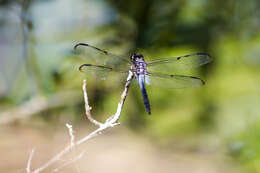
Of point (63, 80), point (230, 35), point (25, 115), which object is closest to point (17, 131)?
point (25, 115)

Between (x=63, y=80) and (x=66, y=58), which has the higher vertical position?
(x=66, y=58)

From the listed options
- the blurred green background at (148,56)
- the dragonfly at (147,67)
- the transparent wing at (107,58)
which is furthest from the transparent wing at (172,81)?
the blurred green background at (148,56)

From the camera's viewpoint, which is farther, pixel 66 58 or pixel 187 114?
pixel 187 114

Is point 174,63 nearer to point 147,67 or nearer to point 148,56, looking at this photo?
point 147,67

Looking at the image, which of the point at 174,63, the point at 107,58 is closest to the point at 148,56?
the point at 174,63

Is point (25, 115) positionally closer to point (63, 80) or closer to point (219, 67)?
point (63, 80)

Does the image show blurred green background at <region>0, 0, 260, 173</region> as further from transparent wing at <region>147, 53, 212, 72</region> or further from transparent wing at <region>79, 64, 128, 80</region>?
transparent wing at <region>79, 64, 128, 80</region>

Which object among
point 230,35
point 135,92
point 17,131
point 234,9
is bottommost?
point 17,131
